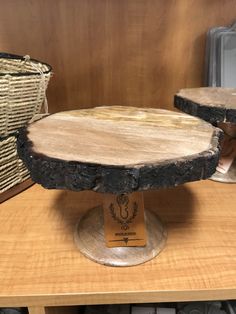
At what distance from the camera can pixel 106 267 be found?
58 centimetres

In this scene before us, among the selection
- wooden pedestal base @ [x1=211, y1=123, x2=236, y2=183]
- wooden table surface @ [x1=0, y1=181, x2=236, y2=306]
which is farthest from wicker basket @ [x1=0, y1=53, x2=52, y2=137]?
wooden pedestal base @ [x1=211, y1=123, x2=236, y2=183]

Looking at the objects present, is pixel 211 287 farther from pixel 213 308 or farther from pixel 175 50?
pixel 175 50

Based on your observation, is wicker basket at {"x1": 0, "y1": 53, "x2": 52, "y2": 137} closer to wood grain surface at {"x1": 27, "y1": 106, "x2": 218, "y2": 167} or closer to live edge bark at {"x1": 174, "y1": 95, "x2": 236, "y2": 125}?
wood grain surface at {"x1": 27, "y1": 106, "x2": 218, "y2": 167}

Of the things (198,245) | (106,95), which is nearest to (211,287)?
(198,245)

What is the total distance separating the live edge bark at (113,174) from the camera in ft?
1.48

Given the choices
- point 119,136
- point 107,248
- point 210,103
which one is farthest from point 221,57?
point 107,248

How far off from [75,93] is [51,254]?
0.56 meters

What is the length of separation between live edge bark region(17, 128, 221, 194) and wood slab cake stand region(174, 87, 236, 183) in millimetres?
277

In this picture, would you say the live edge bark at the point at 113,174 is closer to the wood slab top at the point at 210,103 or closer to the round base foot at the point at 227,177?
the wood slab top at the point at 210,103

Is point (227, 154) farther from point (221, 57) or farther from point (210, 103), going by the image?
point (221, 57)

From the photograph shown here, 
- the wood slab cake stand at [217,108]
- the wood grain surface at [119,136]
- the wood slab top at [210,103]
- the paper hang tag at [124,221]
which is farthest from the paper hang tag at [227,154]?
the paper hang tag at [124,221]

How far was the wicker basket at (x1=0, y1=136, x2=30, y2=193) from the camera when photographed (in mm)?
741

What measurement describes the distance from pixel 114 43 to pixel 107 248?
639 mm

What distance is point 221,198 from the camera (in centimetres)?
79
